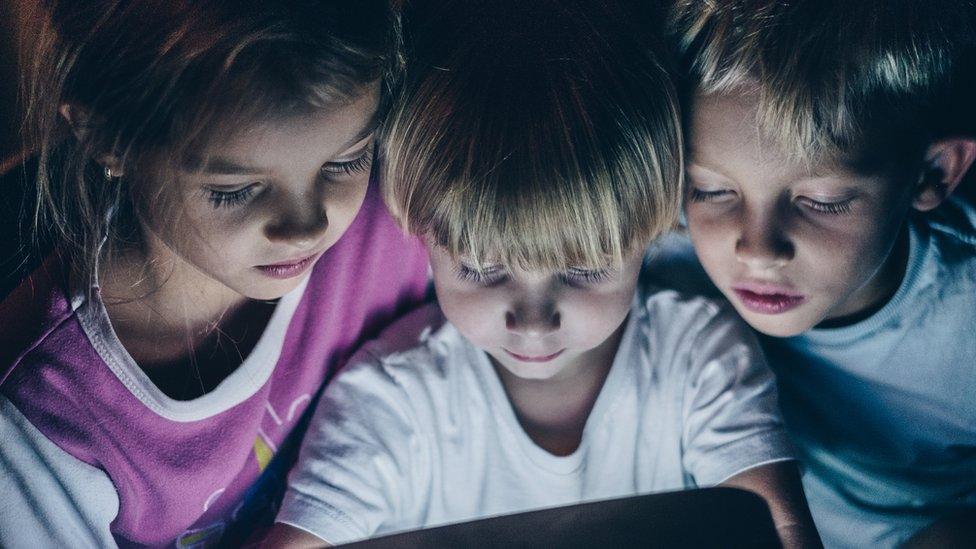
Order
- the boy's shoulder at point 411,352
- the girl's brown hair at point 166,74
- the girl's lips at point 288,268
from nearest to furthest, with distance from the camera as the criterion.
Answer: the girl's brown hair at point 166,74, the girl's lips at point 288,268, the boy's shoulder at point 411,352

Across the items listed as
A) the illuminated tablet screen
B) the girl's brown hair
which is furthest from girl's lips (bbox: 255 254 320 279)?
the illuminated tablet screen

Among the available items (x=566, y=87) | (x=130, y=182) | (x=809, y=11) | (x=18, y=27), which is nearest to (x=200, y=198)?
(x=130, y=182)

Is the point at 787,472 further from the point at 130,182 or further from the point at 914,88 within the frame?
the point at 130,182

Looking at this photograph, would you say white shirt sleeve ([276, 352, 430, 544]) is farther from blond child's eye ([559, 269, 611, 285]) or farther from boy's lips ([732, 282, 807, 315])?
boy's lips ([732, 282, 807, 315])

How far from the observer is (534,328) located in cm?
59

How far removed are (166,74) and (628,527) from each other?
40 centimetres

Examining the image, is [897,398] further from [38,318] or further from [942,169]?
[38,318]

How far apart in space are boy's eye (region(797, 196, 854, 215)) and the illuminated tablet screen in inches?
9.3

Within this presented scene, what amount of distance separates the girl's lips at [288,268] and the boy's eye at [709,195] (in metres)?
0.31

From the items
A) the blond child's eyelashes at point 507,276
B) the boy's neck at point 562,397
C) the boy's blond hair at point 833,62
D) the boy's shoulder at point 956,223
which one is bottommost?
the boy's neck at point 562,397

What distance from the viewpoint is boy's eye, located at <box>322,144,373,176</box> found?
528 mm

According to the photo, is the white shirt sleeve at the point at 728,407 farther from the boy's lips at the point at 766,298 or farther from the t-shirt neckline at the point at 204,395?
the t-shirt neckline at the point at 204,395

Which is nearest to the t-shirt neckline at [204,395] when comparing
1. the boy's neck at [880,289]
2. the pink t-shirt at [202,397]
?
the pink t-shirt at [202,397]

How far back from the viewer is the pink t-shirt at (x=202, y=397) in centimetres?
50
